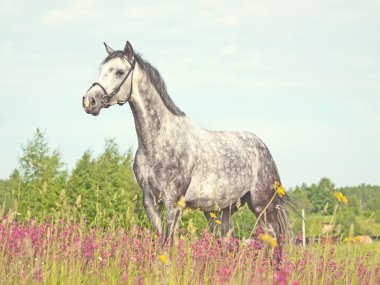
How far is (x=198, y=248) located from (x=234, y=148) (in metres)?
2.91

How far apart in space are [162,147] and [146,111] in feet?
1.82

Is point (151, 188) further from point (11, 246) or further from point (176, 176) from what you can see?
point (11, 246)

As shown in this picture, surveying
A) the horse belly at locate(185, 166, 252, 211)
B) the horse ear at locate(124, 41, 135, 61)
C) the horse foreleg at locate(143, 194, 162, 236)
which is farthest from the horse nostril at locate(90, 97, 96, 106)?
the horse belly at locate(185, 166, 252, 211)

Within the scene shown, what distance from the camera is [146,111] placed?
26.7ft

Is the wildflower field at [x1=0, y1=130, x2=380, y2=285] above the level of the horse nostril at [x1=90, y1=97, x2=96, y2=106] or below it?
below

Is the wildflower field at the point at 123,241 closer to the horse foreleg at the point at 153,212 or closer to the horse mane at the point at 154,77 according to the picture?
the horse foreleg at the point at 153,212

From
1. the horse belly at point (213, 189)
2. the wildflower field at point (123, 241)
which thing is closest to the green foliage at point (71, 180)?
the wildflower field at point (123, 241)

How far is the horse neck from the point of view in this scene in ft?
26.6

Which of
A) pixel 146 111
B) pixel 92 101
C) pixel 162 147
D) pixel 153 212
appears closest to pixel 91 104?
pixel 92 101

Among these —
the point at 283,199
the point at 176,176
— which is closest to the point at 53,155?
the point at 283,199

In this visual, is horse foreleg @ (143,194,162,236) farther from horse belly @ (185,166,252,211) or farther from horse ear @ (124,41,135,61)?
horse ear @ (124,41,135,61)

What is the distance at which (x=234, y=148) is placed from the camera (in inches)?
374

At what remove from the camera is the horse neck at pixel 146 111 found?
809cm

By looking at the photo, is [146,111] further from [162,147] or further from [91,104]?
[91,104]
